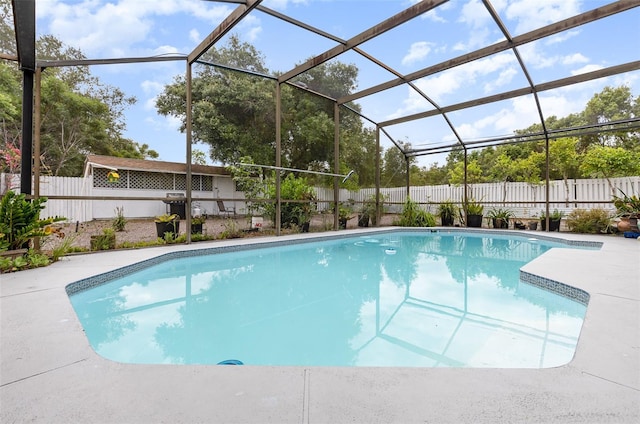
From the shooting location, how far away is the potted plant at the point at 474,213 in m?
10.7

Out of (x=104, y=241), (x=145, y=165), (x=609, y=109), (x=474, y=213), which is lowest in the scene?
(x=104, y=241)

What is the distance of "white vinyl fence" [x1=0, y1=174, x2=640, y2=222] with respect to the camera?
8.70 m

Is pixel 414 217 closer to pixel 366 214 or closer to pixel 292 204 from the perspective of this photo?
pixel 366 214

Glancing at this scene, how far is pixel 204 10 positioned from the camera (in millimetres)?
5762

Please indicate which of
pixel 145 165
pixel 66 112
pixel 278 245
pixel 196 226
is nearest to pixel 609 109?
pixel 278 245

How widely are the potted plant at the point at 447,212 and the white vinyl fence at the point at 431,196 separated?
0.36 metres

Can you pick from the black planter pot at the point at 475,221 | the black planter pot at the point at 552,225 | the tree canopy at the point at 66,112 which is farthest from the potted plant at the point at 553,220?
the tree canopy at the point at 66,112

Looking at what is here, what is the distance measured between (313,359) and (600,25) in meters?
7.55

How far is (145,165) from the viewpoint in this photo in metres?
12.0

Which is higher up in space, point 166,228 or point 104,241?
point 166,228

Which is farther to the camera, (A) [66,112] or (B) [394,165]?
(B) [394,165]

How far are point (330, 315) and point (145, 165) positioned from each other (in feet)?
38.0

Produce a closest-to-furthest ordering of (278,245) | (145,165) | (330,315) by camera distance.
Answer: (330,315) → (278,245) → (145,165)

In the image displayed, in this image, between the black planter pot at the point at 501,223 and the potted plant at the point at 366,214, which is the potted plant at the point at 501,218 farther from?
the potted plant at the point at 366,214
